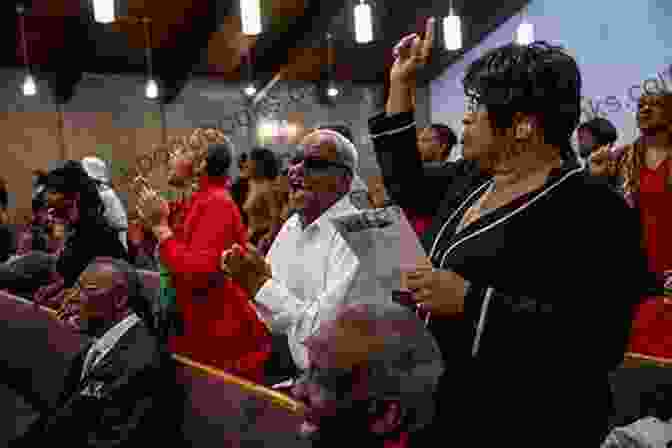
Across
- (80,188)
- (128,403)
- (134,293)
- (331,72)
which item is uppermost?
(331,72)

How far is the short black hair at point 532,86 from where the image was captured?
3.79ft

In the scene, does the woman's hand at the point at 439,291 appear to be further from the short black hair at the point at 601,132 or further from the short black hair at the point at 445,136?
the short black hair at the point at 601,132

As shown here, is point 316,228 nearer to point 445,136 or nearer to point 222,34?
point 445,136

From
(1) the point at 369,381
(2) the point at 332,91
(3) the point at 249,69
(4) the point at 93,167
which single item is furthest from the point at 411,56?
(3) the point at 249,69

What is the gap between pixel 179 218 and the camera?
2.78 metres

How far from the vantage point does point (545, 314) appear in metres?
1.07

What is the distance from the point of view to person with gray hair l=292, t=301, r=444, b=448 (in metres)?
0.89

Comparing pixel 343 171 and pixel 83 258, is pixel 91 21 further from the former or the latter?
pixel 343 171

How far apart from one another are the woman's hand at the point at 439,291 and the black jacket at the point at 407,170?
14.4 inches

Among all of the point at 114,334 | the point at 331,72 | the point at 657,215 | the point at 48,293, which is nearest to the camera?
the point at 114,334

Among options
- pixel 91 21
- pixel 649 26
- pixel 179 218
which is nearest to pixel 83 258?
pixel 179 218

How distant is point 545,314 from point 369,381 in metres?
0.34

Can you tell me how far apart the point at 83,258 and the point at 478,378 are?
2275 millimetres

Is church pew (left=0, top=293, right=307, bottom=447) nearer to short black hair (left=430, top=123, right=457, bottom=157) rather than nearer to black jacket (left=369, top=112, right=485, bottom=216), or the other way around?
black jacket (left=369, top=112, right=485, bottom=216)
